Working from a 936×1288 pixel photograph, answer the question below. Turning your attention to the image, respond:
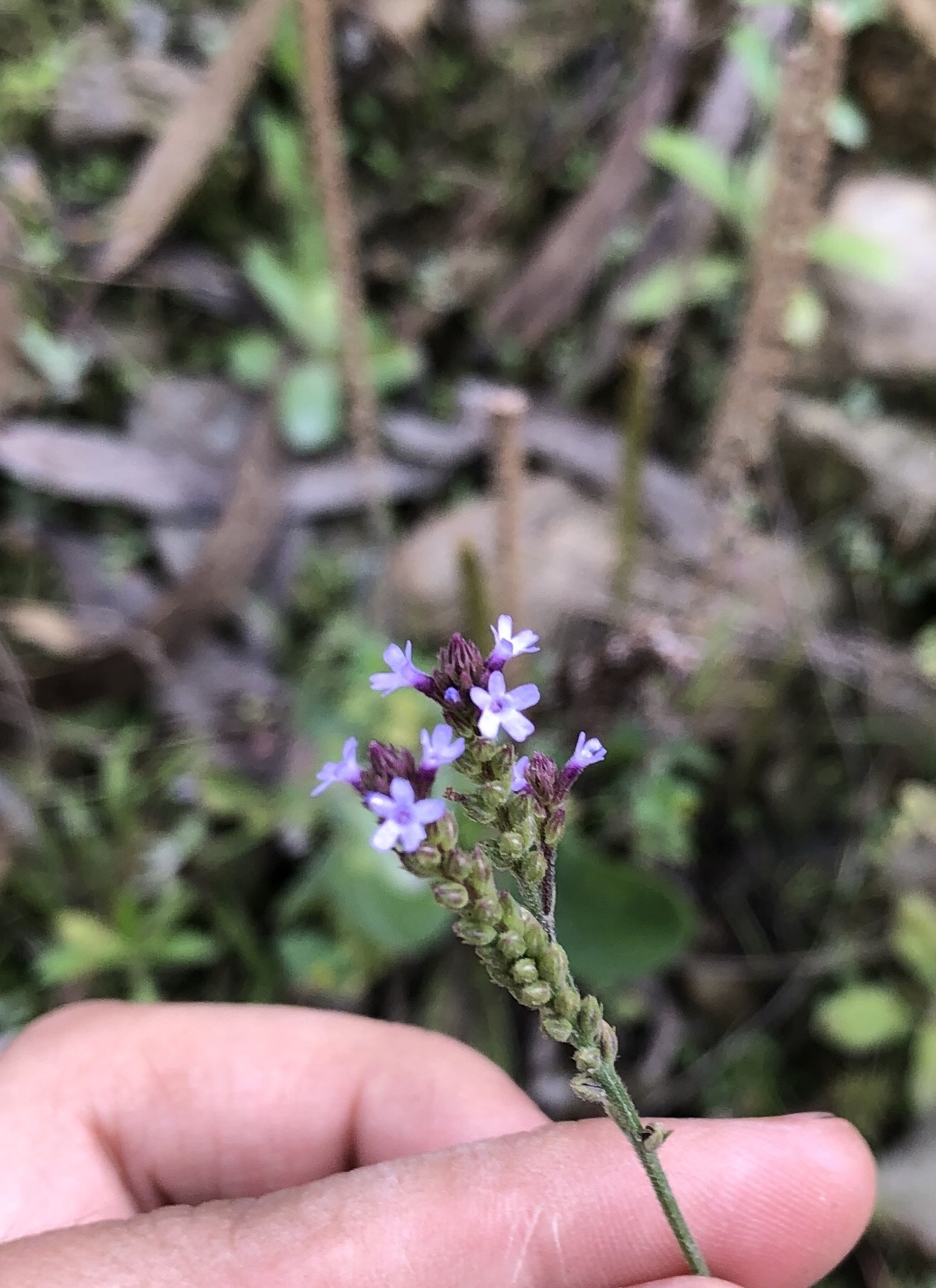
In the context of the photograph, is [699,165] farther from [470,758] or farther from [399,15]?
[470,758]

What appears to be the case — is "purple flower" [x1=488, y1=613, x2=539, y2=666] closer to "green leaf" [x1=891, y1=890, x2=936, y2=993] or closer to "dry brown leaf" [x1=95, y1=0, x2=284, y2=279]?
"green leaf" [x1=891, y1=890, x2=936, y2=993]

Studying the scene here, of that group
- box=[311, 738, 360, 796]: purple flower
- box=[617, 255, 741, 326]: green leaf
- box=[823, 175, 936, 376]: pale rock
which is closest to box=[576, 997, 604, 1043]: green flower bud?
box=[311, 738, 360, 796]: purple flower

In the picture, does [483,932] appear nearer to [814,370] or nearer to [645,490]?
[645,490]

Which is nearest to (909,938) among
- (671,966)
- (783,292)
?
(671,966)

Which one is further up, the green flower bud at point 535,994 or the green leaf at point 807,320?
the green leaf at point 807,320

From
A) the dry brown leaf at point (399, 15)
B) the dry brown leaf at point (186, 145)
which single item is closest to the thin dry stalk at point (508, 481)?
the dry brown leaf at point (186, 145)

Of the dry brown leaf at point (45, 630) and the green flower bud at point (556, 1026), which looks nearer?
the green flower bud at point (556, 1026)

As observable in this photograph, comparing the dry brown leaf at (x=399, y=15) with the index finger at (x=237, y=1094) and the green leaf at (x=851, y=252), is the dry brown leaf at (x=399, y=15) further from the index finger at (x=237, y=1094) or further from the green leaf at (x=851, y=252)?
the index finger at (x=237, y=1094)
